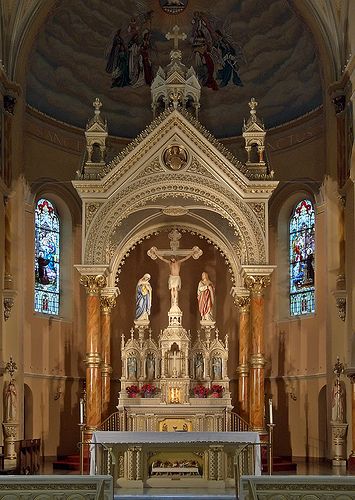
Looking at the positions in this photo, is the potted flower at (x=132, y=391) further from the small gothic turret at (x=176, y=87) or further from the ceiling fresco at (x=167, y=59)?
the ceiling fresco at (x=167, y=59)

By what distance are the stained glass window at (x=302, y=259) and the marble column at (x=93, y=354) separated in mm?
5995

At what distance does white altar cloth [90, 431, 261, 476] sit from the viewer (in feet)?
55.3

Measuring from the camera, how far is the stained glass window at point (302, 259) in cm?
2494

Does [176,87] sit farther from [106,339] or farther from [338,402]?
[338,402]

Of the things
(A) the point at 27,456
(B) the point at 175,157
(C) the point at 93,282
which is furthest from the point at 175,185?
(A) the point at 27,456

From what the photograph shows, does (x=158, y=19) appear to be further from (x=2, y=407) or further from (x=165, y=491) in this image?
(x=165, y=491)

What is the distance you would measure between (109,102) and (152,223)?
4.74 metres

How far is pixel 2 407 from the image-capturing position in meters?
21.7

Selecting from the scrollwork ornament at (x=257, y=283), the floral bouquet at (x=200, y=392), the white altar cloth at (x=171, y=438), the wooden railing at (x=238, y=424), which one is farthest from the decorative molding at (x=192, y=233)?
the white altar cloth at (x=171, y=438)

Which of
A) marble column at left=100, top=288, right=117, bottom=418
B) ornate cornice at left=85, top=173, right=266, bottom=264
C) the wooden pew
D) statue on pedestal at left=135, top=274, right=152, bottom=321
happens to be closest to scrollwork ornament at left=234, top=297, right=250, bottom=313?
ornate cornice at left=85, top=173, right=266, bottom=264

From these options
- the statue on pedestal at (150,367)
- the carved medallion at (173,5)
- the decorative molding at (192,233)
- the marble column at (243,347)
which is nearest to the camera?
the statue on pedestal at (150,367)

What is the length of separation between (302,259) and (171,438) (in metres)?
9.18

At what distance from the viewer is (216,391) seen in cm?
2102

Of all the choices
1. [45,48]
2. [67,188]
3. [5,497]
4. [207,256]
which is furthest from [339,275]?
[5,497]
